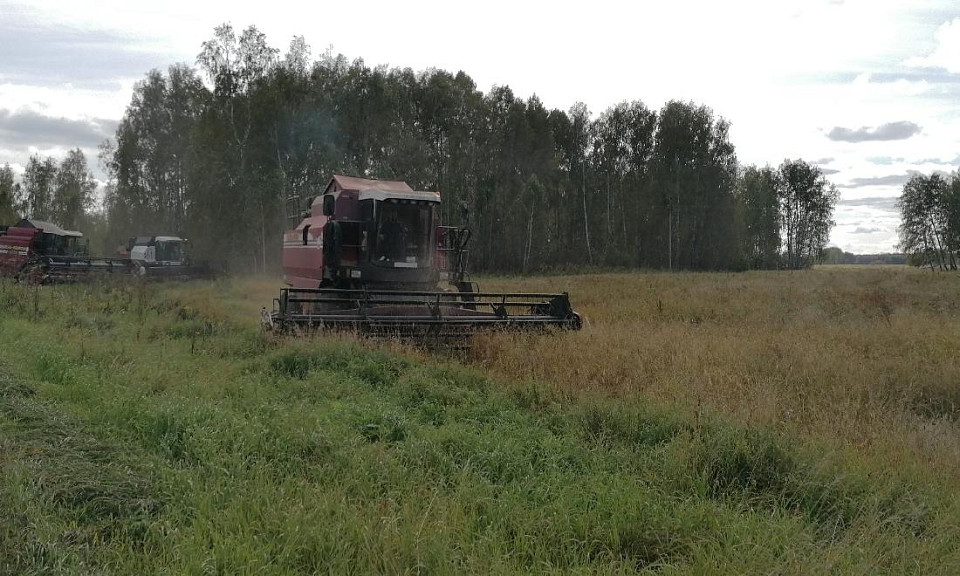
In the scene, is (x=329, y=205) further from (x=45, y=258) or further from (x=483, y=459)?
(x=45, y=258)

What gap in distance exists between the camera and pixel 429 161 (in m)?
41.1

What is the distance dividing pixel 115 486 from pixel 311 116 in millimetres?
34111

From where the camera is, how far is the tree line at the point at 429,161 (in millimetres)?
35219

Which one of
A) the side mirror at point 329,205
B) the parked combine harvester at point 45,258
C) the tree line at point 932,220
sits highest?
the tree line at point 932,220

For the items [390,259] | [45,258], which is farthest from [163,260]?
[390,259]

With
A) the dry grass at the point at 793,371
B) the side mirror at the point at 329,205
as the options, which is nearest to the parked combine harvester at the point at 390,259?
the side mirror at the point at 329,205

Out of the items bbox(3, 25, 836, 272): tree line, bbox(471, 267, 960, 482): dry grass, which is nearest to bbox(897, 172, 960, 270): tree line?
bbox(3, 25, 836, 272): tree line

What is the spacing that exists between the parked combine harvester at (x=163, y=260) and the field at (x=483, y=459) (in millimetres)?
19924

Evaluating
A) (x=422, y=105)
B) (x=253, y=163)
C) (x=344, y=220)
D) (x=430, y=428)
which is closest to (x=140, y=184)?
(x=253, y=163)

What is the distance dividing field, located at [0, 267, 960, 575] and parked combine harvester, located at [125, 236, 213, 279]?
65.4 ft

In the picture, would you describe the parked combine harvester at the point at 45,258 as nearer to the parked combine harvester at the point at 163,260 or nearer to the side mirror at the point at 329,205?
the parked combine harvester at the point at 163,260

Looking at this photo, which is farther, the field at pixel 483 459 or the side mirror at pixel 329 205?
the side mirror at pixel 329 205

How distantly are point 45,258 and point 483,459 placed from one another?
2577 cm

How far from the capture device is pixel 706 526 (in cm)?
357
